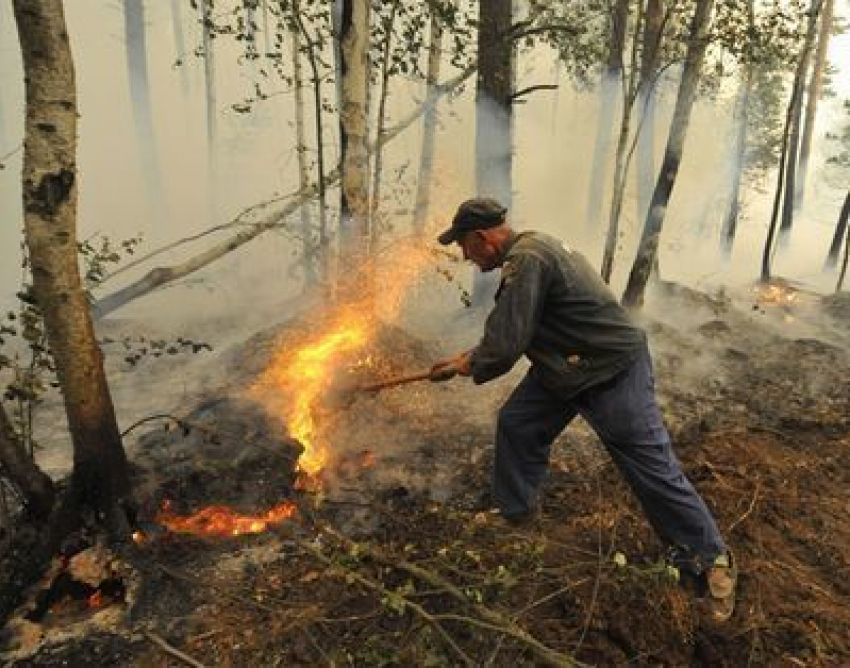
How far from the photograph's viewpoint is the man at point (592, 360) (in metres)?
3.71

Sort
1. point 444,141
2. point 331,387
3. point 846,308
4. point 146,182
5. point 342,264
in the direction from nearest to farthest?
point 331,387 < point 342,264 < point 846,308 < point 146,182 < point 444,141

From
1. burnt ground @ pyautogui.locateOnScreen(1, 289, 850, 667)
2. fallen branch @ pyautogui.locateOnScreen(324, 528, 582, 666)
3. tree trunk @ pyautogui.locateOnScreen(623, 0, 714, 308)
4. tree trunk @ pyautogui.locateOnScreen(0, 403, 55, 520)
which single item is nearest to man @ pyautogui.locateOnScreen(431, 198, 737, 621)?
burnt ground @ pyautogui.locateOnScreen(1, 289, 850, 667)

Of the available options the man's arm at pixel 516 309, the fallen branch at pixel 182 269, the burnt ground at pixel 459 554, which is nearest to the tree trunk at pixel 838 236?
the burnt ground at pixel 459 554

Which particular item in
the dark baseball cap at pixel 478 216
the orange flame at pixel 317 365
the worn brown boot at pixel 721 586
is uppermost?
the dark baseball cap at pixel 478 216

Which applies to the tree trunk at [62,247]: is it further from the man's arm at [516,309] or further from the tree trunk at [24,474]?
the man's arm at [516,309]

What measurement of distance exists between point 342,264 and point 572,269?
4.55 meters

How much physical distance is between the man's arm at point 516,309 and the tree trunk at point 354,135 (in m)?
3.97

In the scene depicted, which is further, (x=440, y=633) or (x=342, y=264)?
(x=342, y=264)

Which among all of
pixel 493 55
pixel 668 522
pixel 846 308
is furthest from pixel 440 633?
pixel 846 308

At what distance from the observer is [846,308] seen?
38.0 feet

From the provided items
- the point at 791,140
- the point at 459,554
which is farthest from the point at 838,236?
the point at 459,554

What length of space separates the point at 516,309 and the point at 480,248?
1.62 feet

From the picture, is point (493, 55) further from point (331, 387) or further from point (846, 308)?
point (846, 308)

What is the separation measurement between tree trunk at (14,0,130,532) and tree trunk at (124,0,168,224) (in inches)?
812
